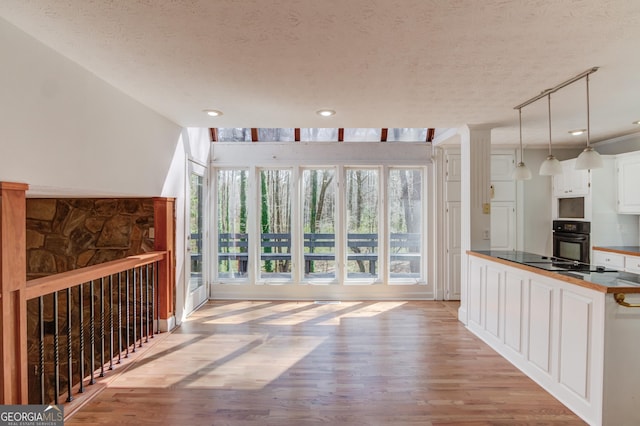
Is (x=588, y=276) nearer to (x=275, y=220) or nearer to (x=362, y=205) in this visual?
(x=362, y=205)

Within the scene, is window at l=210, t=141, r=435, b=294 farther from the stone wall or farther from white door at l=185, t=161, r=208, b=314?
the stone wall

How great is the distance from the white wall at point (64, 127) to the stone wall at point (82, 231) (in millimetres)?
761

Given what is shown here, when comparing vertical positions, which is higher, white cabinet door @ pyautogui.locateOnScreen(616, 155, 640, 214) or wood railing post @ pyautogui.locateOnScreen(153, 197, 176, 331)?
white cabinet door @ pyautogui.locateOnScreen(616, 155, 640, 214)

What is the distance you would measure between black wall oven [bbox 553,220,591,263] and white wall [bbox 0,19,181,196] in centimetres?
554

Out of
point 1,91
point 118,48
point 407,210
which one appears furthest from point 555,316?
point 1,91

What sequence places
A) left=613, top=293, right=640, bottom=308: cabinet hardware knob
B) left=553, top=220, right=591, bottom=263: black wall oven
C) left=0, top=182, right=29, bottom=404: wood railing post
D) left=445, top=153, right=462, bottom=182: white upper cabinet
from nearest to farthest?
left=0, top=182, right=29, bottom=404: wood railing post, left=613, top=293, right=640, bottom=308: cabinet hardware knob, left=553, top=220, right=591, bottom=263: black wall oven, left=445, top=153, right=462, bottom=182: white upper cabinet

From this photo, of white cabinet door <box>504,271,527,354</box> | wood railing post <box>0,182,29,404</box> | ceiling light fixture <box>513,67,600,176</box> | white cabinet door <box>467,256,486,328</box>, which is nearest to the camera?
wood railing post <box>0,182,29,404</box>

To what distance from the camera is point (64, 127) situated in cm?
216

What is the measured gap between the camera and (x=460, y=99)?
3010 millimetres

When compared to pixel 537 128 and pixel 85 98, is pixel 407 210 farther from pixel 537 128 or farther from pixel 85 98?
pixel 85 98

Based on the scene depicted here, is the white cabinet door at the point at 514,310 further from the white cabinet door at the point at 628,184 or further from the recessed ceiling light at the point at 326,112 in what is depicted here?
the white cabinet door at the point at 628,184

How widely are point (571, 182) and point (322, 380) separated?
14.8ft

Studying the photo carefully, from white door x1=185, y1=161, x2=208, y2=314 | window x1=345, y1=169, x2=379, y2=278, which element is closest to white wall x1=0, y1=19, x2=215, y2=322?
white door x1=185, y1=161, x2=208, y2=314

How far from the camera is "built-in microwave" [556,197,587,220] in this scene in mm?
4484
